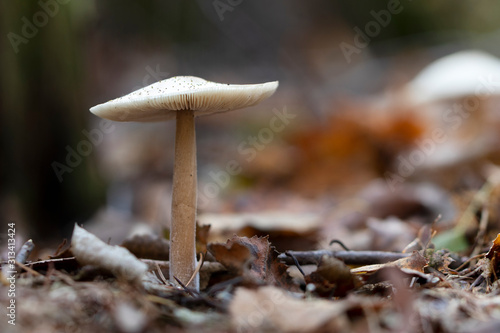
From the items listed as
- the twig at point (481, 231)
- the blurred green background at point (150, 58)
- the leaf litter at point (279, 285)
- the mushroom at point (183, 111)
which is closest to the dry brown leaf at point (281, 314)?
the leaf litter at point (279, 285)

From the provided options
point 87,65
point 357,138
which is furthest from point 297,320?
point 357,138

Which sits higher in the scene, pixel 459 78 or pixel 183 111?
pixel 459 78

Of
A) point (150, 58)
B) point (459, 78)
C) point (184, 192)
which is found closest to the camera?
point (184, 192)

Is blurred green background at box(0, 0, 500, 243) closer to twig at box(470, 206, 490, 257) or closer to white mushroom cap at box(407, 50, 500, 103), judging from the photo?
white mushroom cap at box(407, 50, 500, 103)

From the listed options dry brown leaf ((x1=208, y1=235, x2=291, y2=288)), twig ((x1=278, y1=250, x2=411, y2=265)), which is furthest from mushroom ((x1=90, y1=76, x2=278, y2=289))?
twig ((x1=278, y1=250, x2=411, y2=265))

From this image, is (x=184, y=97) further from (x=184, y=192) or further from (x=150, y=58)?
(x=150, y=58)

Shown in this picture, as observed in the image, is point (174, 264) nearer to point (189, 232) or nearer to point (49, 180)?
point (189, 232)

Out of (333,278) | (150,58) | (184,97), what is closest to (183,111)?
(184,97)

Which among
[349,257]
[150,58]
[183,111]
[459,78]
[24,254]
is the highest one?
[150,58]

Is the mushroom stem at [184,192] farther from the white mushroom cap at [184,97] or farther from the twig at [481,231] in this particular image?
the twig at [481,231]
